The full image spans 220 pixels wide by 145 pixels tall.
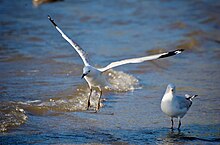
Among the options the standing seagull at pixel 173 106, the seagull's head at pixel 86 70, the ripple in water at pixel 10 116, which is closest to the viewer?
the ripple in water at pixel 10 116

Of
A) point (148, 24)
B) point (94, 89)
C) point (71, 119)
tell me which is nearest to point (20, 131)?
point (71, 119)

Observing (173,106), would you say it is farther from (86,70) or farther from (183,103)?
(86,70)

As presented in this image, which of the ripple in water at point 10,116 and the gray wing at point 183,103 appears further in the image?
the gray wing at point 183,103

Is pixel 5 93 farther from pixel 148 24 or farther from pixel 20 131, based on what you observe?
pixel 148 24

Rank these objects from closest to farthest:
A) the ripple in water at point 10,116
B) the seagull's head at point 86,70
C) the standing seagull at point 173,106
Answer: the ripple in water at point 10,116
the standing seagull at point 173,106
the seagull's head at point 86,70

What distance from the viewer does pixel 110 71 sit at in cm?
1118

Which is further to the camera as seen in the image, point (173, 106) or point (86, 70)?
point (86, 70)

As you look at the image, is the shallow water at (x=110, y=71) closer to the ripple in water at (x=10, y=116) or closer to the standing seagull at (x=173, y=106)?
the ripple in water at (x=10, y=116)

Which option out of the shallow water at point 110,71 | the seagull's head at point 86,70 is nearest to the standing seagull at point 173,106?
Result: the shallow water at point 110,71

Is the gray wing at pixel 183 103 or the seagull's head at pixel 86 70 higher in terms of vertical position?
the seagull's head at pixel 86 70

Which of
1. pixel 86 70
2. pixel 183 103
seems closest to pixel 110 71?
pixel 86 70

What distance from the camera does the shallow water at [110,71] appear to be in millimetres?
7402

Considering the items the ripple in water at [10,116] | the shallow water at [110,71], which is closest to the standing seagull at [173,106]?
the shallow water at [110,71]

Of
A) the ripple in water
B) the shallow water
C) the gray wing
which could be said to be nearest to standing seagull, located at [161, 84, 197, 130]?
the gray wing
